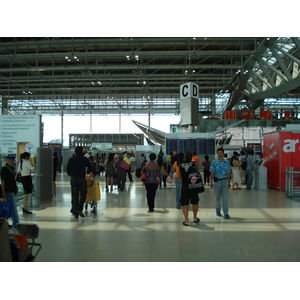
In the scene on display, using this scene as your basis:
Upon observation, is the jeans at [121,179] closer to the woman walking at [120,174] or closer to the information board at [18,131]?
the woman walking at [120,174]

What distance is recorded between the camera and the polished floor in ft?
15.0

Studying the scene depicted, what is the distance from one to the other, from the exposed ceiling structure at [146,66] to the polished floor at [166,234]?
11.6m

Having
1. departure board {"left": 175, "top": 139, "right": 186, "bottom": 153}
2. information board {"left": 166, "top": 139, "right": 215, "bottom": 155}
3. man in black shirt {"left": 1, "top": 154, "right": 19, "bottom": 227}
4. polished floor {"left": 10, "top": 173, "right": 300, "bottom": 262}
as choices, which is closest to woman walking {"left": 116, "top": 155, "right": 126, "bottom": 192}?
polished floor {"left": 10, "top": 173, "right": 300, "bottom": 262}

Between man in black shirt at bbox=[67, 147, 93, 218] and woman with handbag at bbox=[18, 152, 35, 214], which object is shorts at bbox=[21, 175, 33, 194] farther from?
man in black shirt at bbox=[67, 147, 93, 218]

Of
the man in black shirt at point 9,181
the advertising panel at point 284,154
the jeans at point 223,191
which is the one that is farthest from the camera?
the advertising panel at point 284,154

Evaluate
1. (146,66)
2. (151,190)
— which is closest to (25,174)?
(151,190)

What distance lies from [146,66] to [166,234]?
18473mm

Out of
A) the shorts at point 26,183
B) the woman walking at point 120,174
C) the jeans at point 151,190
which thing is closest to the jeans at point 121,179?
the woman walking at point 120,174

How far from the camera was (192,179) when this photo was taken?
21.5 ft

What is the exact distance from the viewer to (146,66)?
22797mm

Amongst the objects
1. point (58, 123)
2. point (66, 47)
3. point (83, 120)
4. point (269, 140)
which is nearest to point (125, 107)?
point (83, 120)

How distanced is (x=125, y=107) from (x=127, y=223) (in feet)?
129

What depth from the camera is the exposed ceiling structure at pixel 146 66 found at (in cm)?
1953

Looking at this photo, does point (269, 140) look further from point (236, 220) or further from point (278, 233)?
point (278, 233)
